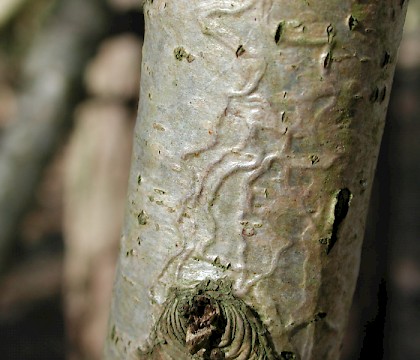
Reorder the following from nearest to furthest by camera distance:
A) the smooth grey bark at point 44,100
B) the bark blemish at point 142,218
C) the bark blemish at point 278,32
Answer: the bark blemish at point 278,32, the bark blemish at point 142,218, the smooth grey bark at point 44,100

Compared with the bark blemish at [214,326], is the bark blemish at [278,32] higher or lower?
higher

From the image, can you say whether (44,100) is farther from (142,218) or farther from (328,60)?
(328,60)

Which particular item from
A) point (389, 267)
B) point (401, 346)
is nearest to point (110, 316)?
point (389, 267)

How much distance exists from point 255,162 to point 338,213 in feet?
0.34

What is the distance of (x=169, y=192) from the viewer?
0.76m

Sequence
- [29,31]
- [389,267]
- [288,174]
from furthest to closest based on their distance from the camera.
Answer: [29,31], [389,267], [288,174]

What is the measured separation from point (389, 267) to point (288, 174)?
89.5 inches

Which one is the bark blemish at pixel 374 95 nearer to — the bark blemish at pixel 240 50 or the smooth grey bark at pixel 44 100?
the bark blemish at pixel 240 50

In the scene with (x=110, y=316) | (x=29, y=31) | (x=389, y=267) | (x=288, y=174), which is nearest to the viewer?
(x=288, y=174)

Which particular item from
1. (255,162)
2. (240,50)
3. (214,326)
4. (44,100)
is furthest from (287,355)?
(44,100)

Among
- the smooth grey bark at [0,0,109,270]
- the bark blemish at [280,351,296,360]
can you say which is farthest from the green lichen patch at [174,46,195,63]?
the smooth grey bark at [0,0,109,270]

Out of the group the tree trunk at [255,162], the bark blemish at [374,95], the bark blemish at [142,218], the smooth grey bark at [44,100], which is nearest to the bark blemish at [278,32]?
the tree trunk at [255,162]

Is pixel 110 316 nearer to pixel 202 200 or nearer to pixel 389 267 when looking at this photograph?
pixel 202 200

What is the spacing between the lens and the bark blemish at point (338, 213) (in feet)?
2.48
